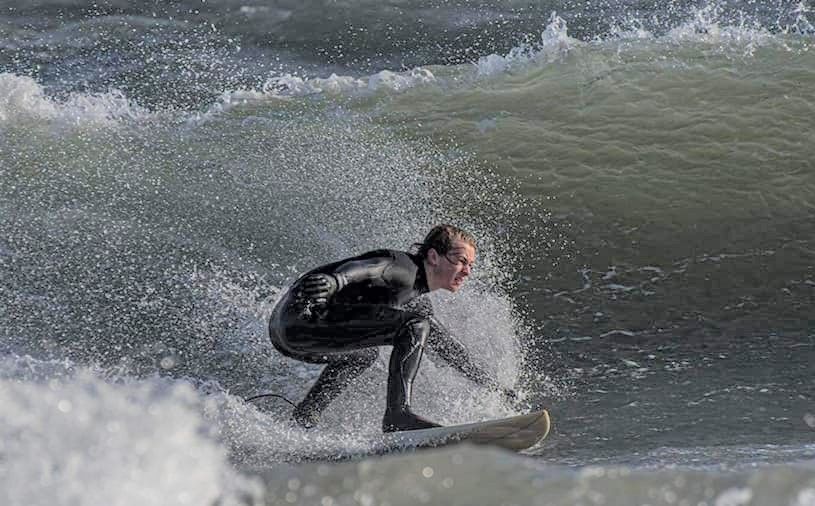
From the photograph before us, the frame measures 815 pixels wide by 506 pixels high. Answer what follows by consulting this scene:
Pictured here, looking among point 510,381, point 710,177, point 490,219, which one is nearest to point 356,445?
point 510,381

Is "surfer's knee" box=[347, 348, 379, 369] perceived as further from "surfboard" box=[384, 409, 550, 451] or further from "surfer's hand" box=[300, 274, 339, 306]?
"surfboard" box=[384, 409, 550, 451]

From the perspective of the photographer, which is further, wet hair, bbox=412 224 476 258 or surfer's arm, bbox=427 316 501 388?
surfer's arm, bbox=427 316 501 388

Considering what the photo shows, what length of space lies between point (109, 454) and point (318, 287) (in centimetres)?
217

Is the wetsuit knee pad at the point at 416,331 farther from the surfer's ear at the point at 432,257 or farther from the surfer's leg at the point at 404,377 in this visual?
the surfer's ear at the point at 432,257

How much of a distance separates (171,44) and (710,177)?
656 centimetres

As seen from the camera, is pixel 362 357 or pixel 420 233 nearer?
pixel 362 357

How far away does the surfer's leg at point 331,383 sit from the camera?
6.41 m

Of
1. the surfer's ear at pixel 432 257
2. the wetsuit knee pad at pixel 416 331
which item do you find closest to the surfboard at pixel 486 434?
the wetsuit knee pad at pixel 416 331

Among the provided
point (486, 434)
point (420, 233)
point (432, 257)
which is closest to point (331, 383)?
point (432, 257)

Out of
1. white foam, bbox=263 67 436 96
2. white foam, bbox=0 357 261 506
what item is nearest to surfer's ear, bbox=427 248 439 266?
white foam, bbox=0 357 261 506

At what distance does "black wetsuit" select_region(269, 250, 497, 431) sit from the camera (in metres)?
6.00

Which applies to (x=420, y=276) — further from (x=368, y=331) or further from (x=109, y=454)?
(x=109, y=454)

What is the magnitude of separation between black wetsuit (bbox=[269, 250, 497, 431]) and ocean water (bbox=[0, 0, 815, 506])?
243 millimetres

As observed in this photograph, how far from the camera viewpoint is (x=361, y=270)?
6.15 m
